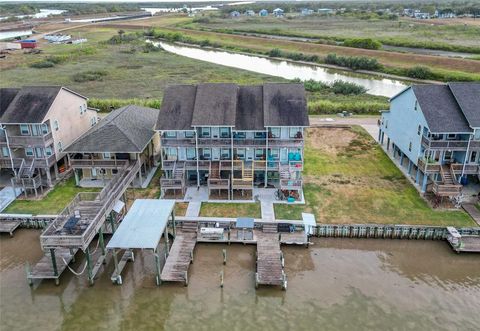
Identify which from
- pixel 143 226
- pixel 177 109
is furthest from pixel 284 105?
pixel 143 226

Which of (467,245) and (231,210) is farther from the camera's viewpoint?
(231,210)

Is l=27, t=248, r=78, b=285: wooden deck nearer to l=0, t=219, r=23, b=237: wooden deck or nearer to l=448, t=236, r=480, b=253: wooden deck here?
l=0, t=219, r=23, b=237: wooden deck

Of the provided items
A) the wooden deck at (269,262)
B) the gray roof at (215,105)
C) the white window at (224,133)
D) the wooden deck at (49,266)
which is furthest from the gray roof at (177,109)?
the wooden deck at (49,266)

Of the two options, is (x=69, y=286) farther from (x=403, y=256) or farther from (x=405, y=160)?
(x=405, y=160)

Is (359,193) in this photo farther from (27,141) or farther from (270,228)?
(27,141)

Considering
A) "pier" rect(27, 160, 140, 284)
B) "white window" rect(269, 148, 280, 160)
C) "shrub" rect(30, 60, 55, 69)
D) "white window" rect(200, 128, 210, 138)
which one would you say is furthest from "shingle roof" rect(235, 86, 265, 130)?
"shrub" rect(30, 60, 55, 69)

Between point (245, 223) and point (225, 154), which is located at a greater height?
point (225, 154)

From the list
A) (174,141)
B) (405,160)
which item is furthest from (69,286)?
(405,160)
